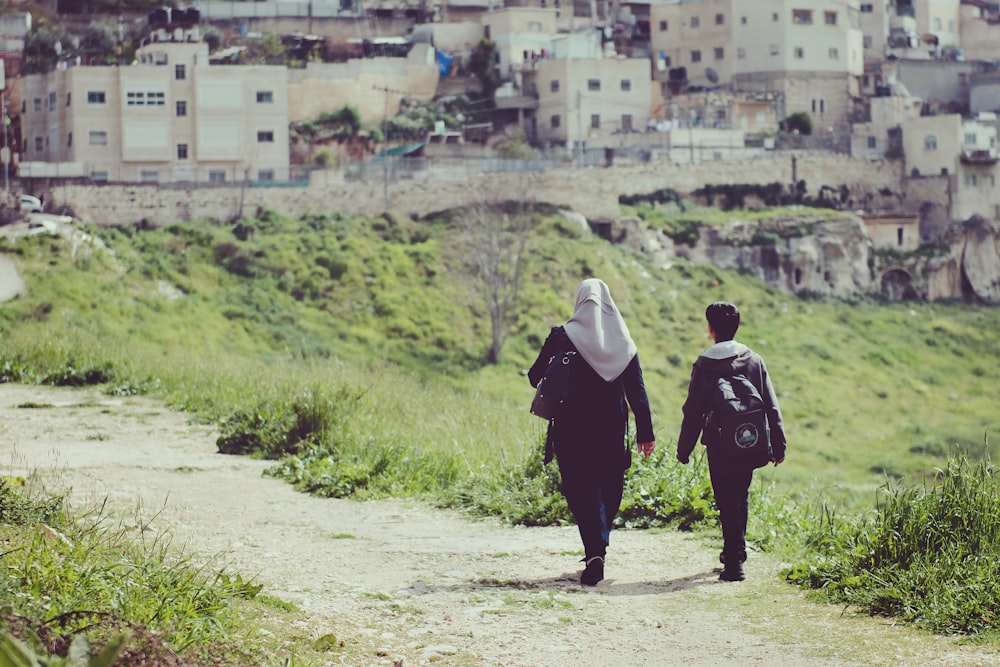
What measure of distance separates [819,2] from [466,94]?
14349 mm

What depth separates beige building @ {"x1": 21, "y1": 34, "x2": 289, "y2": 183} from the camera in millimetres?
43719

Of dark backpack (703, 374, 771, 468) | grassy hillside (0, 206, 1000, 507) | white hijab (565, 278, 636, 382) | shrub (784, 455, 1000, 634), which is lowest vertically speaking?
grassy hillside (0, 206, 1000, 507)

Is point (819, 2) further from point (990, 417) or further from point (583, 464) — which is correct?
point (583, 464)

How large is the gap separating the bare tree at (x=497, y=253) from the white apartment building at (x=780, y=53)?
49.2ft

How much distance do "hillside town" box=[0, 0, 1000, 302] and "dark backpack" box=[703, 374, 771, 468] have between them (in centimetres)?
3344

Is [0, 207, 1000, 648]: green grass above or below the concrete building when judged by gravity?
below

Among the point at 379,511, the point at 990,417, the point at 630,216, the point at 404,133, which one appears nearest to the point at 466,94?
the point at 404,133

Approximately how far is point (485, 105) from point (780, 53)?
11.6 meters

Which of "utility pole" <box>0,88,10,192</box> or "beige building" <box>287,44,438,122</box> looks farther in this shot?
"beige building" <box>287,44,438,122</box>

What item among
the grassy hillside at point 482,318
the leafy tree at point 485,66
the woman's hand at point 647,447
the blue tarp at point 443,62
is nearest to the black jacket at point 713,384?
the woman's hand at point 647,447

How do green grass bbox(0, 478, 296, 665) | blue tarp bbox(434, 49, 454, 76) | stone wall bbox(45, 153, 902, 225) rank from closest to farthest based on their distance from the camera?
green grass bbox(0, 478, 296, 665) < stone wall bbox(45, 153, 902, 225) < blue tarp bbox(434, 49, 454, 76)

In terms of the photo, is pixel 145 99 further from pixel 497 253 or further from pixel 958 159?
pixel 958 159

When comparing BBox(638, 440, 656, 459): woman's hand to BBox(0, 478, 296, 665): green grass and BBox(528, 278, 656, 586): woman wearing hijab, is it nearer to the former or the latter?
BBox(528, 278, 656, 586): woman wearing hijab

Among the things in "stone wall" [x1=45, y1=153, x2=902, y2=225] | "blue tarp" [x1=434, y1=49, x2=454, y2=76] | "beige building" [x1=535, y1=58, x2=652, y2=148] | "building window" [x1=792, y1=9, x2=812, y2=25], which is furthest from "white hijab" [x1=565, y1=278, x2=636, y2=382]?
"building window" [x1=792, y1=9, x2=812, y2=25]
